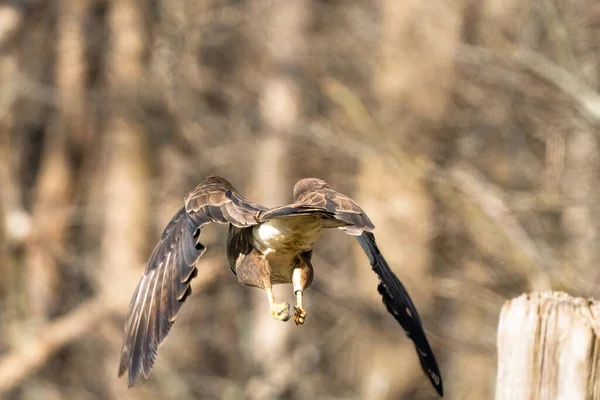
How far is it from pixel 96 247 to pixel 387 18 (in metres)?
7.26

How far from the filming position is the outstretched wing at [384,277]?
9.92ft

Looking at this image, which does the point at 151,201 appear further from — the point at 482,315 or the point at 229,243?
the point at 229,243

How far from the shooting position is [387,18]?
970 cm

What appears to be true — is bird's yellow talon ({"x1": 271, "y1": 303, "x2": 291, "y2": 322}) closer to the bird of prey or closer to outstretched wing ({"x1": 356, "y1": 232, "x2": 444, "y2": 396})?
the bird of prey

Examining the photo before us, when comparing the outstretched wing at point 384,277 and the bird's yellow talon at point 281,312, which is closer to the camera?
the outstretched wing at point 384,277

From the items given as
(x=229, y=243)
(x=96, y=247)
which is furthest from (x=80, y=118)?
(x=229, y=243)

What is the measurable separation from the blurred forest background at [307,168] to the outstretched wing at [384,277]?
3.17 meters

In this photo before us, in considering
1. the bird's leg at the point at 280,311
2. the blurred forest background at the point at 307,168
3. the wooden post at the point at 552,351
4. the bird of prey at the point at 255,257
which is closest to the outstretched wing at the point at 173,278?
the bird of prey at the point at 255,257

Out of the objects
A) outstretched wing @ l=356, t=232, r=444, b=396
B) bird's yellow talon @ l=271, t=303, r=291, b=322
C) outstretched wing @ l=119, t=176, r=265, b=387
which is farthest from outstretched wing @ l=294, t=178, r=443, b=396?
bird's yellow talon @ l=271, t=303, r=291, b=322

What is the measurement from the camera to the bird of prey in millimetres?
3113

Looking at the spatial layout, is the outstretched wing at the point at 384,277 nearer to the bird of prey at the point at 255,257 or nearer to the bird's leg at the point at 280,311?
the bird of prey at the point at 255,257

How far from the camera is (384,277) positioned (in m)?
3.17

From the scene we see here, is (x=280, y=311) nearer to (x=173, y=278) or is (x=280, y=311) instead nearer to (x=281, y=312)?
(x=281, y=312)

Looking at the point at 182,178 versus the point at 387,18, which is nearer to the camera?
the point at 387,18
